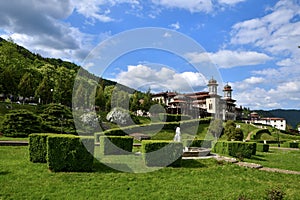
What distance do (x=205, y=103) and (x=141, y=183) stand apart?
70129 millimetres

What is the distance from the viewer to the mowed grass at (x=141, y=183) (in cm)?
716

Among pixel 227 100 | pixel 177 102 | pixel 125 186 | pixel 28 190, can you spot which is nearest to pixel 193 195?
pixel 125 186

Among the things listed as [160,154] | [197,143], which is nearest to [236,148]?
[197,143]

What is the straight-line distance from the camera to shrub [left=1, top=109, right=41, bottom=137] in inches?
976

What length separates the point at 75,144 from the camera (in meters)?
9.35

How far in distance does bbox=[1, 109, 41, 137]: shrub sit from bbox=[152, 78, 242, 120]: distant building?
3484cm

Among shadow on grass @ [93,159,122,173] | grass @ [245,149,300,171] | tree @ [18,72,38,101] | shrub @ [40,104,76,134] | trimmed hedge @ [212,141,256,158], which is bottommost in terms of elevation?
grass @ [245,149,300,171]

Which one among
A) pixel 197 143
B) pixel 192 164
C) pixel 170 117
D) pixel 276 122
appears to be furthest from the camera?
pixel 276 122

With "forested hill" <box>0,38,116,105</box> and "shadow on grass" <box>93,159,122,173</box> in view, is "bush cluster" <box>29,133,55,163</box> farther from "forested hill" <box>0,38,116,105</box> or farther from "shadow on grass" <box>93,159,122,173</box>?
A: "forested hill" <box>0,38,116,105</box>

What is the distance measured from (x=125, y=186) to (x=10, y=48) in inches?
1878

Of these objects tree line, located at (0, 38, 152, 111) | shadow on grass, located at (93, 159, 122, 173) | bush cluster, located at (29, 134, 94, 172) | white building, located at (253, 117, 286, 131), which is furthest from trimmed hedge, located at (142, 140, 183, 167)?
white building, located at (253, 117, 286, 131)

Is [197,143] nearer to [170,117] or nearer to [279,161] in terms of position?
[279,161]

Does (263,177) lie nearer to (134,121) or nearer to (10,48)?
(134,121)

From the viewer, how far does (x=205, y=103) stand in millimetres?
76438
